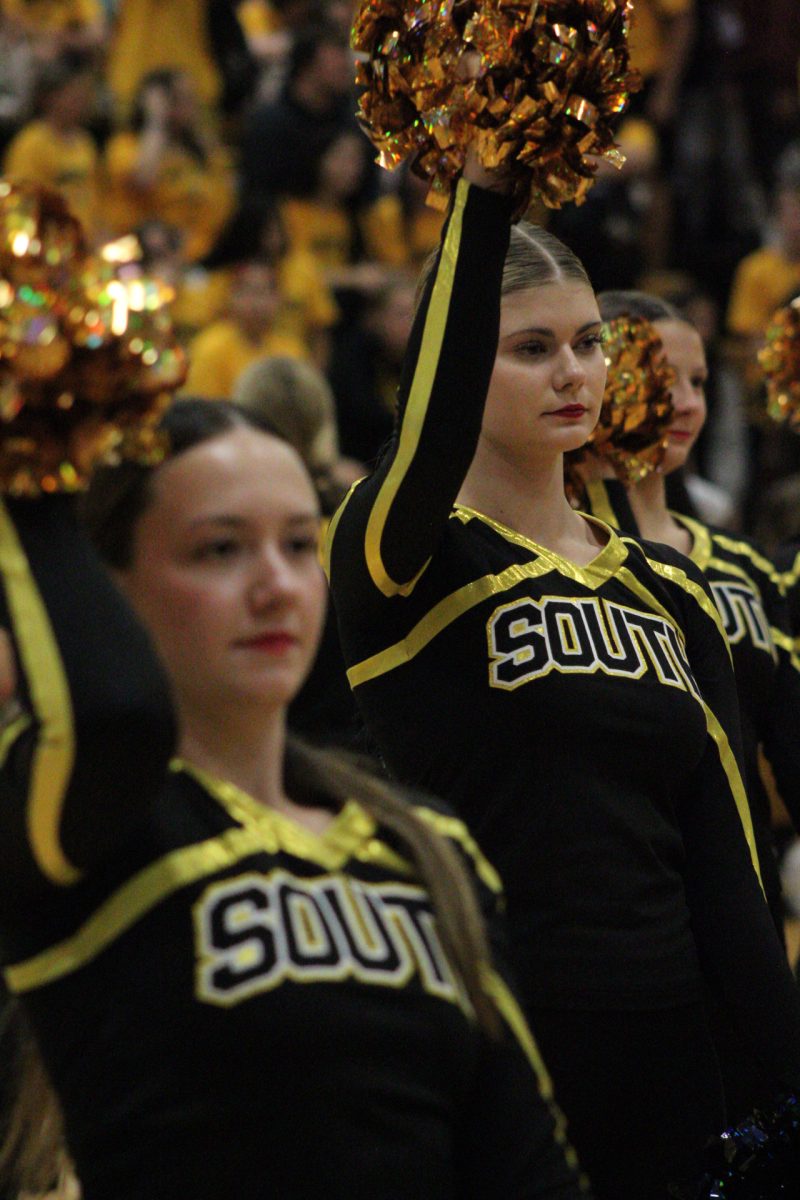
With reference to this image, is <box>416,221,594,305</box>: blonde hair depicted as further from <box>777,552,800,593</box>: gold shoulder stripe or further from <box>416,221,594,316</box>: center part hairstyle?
<box>777,552,800,593</box>: gold shoulder stripe

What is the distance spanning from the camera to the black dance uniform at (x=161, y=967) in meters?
1.50

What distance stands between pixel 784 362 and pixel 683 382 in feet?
1.15

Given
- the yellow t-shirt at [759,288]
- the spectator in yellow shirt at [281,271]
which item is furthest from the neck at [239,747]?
the yellow t-shirt at [759,288]

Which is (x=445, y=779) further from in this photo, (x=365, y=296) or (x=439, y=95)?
(x=365, y=296)

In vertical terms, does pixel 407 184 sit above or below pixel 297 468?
above

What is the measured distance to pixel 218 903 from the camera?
156 centimetres

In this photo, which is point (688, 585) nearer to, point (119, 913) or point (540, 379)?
point (540, 379)

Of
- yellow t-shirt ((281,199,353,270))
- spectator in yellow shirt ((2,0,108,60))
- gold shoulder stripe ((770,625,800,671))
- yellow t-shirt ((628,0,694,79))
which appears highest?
spectator in yellow shirt ((2,0,108,60))

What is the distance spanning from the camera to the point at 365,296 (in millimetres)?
7801

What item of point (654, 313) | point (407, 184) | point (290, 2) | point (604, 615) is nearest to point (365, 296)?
point (407, 184)

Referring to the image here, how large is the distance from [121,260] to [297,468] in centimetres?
26

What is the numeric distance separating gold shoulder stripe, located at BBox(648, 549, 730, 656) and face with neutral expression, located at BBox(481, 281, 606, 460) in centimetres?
24

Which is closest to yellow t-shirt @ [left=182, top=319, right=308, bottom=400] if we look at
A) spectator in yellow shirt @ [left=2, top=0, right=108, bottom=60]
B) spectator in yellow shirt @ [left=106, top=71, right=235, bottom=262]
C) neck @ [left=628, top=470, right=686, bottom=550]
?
spectator in yellow shirt @ [left=106, top=71, right=235, bottom=262]

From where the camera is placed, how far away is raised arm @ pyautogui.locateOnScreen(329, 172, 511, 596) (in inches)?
79.7
